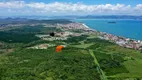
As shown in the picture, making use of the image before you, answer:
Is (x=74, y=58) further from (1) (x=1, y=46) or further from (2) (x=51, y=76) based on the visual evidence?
(1) (x=1, y=46)

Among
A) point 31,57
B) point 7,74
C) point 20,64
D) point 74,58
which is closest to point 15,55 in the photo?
point 31,57

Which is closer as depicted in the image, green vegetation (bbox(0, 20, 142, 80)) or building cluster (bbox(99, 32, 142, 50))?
green vegetation (bbox(0, 20, 142, 80))

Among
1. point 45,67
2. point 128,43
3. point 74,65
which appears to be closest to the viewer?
point 45,67

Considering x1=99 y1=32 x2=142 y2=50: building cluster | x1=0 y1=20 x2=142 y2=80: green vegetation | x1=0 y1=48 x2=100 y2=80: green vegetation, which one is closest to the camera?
x1=0 y1=48 x2=100 y2=80: green vegetation

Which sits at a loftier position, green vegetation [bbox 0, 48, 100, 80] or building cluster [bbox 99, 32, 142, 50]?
green vegetation [bbox 0, 48, 100, 80]

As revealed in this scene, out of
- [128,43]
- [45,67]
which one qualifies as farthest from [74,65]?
[128,43]

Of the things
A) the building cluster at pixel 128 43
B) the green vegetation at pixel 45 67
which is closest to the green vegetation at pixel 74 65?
the green vegetation at pixel 45 67

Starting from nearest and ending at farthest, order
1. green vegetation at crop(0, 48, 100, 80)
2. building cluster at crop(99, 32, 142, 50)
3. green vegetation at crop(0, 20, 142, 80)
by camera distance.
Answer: green vegetation at crop(0, 48, 100, 80) < green vegetation at crop(0, 20, 142, 80) < building cluster at crop(99, 32, 142, 50)

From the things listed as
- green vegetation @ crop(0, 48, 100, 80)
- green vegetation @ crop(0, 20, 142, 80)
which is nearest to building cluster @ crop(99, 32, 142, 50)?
green vegetation @ crop(0, 20, 142, 80)

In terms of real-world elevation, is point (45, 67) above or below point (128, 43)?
above

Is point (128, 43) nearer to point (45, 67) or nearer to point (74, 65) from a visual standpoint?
point (74, 65)

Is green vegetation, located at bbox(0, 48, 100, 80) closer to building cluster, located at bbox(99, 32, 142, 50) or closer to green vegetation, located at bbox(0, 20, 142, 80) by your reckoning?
green vegetation, located at bbox(0, 20, 142, 80)
